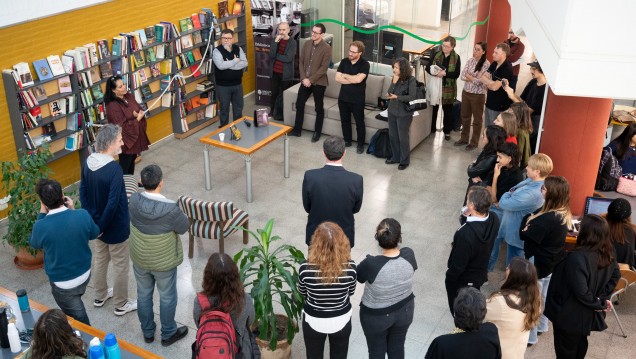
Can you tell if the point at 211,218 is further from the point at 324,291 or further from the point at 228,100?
the point at 228,100

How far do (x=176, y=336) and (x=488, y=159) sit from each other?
11.8 feet

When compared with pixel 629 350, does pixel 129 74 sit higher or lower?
higher

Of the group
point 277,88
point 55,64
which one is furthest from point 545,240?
point 277,88

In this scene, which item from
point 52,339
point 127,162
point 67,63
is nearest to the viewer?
point 52,339

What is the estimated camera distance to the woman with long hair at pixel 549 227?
18.1 ft

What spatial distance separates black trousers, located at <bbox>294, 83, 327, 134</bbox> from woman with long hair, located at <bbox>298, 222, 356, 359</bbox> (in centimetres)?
590

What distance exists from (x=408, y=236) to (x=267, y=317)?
306 centimetres

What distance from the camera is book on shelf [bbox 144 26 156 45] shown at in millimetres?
9570

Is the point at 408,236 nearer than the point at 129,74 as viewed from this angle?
Yes

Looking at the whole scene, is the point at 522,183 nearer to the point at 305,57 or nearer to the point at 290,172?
the point at 290,172

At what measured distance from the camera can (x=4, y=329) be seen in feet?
14.7

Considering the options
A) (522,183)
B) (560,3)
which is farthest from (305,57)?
(560,3)

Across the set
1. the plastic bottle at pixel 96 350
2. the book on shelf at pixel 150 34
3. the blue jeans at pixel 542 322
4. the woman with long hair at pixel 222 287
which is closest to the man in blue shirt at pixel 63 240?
the plastic bottle at pixel 96 350

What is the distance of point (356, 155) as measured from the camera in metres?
10.1
